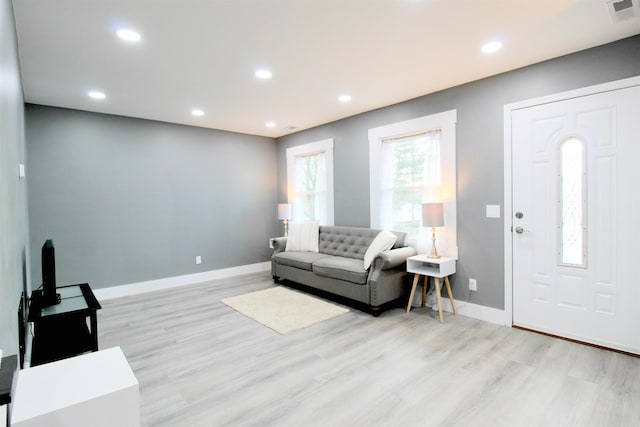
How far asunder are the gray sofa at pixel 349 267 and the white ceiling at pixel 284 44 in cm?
190

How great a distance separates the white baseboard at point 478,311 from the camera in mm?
3379

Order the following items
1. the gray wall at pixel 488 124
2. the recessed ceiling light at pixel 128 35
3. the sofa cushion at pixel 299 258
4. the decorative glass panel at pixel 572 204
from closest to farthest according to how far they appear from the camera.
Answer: the recessed ceiling light at pixel 128 35, the gray wall at pixel 488 124, the decorative glass panel at pixel 572 204, the sofa cushion at pixel 299 258

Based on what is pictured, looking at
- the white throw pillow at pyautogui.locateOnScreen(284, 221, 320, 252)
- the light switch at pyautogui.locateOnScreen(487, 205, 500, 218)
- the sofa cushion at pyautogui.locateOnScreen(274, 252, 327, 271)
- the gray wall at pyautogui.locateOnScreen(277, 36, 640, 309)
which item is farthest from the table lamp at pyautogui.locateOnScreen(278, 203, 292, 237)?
the light switch at pyautogui.locateOnScreen(487, 205, 500, 218)

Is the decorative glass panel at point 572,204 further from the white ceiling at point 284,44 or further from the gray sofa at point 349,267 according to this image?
the gray sofa at point 349,267

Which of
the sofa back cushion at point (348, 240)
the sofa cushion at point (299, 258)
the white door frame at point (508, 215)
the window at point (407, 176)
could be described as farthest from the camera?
the sofa cushion at point (299, 258)

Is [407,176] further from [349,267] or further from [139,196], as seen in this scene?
[139,196]

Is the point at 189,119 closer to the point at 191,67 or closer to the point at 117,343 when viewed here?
the point at 191,67

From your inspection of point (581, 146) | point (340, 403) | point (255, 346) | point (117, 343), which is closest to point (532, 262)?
point (581, 146)

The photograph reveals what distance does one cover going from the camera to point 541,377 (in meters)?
2.37

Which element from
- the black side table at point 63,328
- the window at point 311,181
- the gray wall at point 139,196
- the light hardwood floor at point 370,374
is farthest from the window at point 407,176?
the black side table at point 63,328

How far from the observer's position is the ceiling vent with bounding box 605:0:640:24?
2135mm

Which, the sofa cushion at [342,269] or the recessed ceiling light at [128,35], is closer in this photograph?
the recessed ceiling light at [128,35]

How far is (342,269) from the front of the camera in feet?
13.0

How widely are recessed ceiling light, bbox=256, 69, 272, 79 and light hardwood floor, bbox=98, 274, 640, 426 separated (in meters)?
2.56
